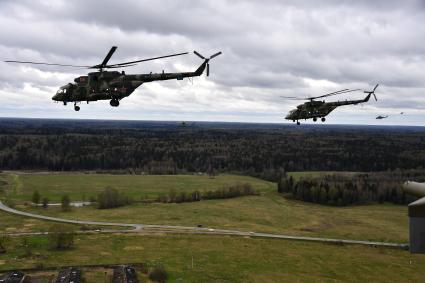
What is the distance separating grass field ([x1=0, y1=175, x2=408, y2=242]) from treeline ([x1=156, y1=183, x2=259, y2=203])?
228 inches

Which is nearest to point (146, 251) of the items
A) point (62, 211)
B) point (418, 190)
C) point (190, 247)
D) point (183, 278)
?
point (190, 247)

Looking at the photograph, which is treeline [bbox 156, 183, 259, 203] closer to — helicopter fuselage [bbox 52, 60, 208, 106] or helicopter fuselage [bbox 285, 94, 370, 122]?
helicopter fuselage [bbox 285, 94, 370, 122]

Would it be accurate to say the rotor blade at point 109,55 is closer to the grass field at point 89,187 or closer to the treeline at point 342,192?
the grass field at point 89,187

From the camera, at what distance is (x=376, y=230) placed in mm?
122125

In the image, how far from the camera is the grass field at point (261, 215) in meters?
121

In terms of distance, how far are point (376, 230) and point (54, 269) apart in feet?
269

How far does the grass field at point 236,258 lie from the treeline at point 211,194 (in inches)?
2098

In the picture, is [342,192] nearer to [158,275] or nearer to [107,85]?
[158,275]

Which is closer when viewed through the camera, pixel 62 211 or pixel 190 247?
pixel 190 247

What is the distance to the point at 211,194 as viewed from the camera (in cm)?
16938

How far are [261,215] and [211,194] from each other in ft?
114

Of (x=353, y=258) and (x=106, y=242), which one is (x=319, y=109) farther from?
(x=106, y=242)

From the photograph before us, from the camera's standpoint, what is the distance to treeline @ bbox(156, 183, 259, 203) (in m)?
160

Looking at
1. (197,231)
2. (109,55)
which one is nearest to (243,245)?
(197,231)
